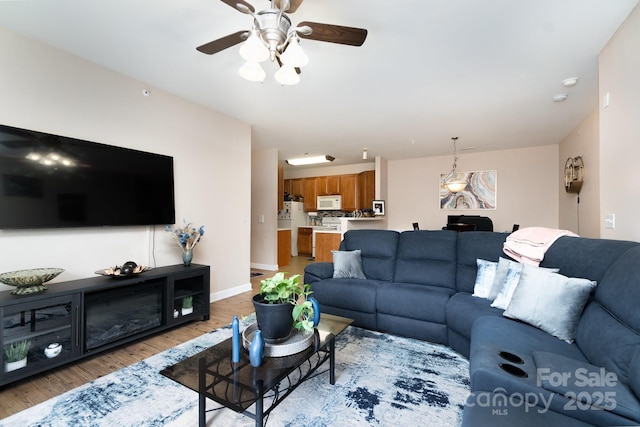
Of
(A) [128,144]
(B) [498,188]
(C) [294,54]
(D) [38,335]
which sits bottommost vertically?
(D) [38,335]

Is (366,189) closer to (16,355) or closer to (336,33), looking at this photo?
(336,33)

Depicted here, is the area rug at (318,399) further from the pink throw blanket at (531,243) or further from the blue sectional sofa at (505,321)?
the pink throw blanket at (531,243)

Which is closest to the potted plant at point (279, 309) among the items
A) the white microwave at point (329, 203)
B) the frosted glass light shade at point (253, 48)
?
the frosted glass light shade at point (253, 48)

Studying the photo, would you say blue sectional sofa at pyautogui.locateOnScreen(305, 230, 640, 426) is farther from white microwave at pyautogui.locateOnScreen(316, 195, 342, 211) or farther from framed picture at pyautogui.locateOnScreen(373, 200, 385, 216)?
white microwave at pyautogui.locateOnScreen(316, 195, 342, 211)

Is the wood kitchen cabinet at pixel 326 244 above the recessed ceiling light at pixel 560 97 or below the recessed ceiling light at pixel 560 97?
below

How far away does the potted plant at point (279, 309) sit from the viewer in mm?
1503

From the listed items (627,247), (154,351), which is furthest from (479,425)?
(154,351)

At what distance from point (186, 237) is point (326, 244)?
3503 millimetres

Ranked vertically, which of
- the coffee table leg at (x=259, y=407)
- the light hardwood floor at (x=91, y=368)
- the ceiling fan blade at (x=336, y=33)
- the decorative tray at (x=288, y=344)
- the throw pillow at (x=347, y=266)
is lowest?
the light hardwood floor at (x=91, y=368)

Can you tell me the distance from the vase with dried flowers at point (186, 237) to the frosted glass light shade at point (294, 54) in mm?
2198

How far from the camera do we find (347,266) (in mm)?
3086

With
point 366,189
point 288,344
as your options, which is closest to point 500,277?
point 288,344

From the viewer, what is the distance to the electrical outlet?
209 centimetres

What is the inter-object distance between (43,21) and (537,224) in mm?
7477
